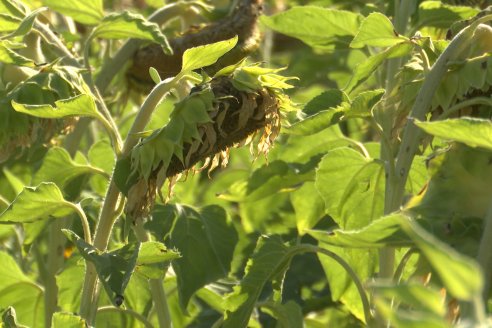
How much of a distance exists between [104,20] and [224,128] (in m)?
0.44

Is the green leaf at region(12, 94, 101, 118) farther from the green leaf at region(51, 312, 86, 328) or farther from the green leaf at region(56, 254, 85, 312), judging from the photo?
the green leaf at region(56, 254, 85, 312)

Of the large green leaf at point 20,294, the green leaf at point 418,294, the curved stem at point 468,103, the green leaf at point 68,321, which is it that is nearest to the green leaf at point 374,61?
the curved stem at point 468,103

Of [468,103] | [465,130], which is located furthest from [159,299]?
[465,130]

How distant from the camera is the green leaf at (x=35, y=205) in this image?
→ 117cm

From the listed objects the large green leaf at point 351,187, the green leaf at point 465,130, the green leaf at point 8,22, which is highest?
the green leaf at point 465,130

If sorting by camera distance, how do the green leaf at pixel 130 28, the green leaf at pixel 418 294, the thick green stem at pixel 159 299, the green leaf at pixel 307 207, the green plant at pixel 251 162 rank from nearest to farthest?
the green leaf at pixel 418 294 < the green plant at pixel 251 162 < the thick green stem at pixel 159 299 < the green leaf at pixel 130 28 < the green leaf at pixel 307 207

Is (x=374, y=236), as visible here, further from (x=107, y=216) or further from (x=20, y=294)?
(x=20, y=294)

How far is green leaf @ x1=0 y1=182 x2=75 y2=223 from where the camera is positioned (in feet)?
3.85

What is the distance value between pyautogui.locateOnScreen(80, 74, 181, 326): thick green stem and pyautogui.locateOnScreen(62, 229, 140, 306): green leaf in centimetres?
8

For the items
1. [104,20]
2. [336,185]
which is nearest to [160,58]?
[104,20]

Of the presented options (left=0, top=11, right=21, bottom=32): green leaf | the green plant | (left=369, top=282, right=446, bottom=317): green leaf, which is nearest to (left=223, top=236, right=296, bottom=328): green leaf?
the green plant

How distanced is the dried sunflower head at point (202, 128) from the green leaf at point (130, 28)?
0.31 metres

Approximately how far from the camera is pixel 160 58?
5.82 feet

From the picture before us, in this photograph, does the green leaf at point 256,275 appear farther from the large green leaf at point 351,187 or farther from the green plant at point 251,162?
the large green leaf at point 351,187
